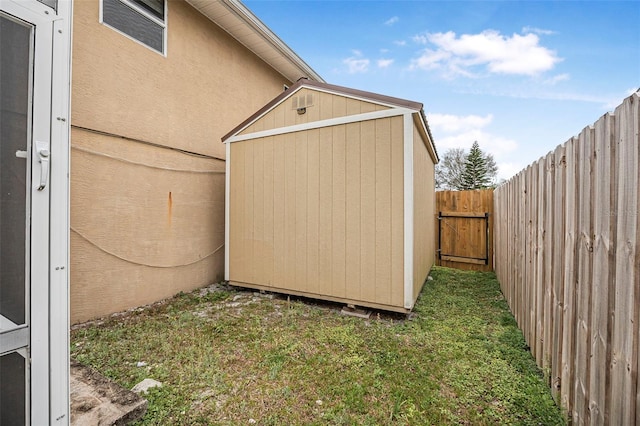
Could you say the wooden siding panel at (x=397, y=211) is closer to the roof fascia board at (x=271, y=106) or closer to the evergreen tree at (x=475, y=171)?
the roof fascia board at (x=271, y=106)

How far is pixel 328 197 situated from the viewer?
384cm

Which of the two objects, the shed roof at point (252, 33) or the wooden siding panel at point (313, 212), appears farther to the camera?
the shed roof at point (252, 33)

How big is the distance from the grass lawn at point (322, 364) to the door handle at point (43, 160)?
159cm

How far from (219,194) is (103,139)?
2.00 meters

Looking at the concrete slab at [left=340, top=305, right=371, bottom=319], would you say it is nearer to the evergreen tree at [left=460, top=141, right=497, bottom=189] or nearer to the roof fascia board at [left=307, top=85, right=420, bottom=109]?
the roof fascia board at [left=307, top=85, right=420, bottom=109]

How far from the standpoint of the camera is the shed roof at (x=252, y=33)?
4682 mm

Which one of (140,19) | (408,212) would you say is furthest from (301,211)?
(140,19)

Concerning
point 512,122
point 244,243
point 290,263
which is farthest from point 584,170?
point 512,122

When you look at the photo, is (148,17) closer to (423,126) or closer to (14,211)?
(423,126)

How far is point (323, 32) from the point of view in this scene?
8.25 meters

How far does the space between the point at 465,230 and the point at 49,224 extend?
704 cm

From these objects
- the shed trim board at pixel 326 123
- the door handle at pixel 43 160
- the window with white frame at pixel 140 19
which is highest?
the window with white frame at pixel 140 19

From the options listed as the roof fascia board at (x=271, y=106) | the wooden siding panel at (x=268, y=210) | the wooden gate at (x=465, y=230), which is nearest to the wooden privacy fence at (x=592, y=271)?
the roof fascia board at (x=271, y=106)

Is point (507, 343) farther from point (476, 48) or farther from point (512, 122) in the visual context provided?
point (512, 122)
